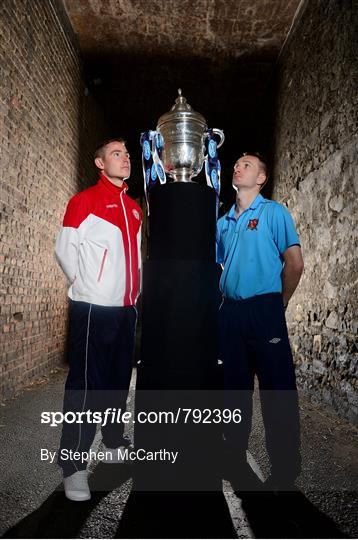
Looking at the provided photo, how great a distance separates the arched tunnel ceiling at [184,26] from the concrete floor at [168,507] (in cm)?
554

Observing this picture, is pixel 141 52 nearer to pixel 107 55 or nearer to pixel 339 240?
pixel 107 55

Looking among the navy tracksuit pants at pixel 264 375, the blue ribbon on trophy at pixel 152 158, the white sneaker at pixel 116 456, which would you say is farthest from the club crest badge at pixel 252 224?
the white sneaker at pixel 116 456

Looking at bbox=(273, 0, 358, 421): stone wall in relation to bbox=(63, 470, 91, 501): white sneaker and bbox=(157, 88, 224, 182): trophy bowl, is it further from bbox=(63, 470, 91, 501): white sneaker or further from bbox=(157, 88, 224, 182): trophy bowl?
bbox=(63, 470, 91, 501): white sneaker

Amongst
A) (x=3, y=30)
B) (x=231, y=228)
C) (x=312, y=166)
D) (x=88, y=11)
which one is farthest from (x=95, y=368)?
(x=88, y=11)

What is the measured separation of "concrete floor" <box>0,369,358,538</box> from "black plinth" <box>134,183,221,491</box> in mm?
121

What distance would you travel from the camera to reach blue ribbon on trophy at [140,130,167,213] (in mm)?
2188

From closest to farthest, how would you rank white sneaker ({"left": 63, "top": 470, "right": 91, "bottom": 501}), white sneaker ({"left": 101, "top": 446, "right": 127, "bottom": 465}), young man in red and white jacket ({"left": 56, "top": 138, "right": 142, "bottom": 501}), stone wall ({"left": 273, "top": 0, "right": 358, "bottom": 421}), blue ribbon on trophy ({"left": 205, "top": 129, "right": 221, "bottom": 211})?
white sneaker ({"left": 63, "top": 470, "right": 91, "bottom": 501}), young man in red and white jacket ({"left": 56, "top": 138, "right": 142, "bottom": 501}), blue ribbon on trophy ({"left": 205, "top": 129, "right": 221, "bottom": 211}), white sneaker ({"left": 101, "top": 446, "right": 127, "bottom": 465}), stone wall ({"left": 273, "top": 0, "right": 358, "bottom": 421})

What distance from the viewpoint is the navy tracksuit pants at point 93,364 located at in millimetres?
2084

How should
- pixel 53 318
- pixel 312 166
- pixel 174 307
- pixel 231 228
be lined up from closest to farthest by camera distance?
pixel 174 307 → pixel 231 228 → pixel 312 166 → pixel 53 318

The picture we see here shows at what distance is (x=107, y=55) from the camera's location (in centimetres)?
676

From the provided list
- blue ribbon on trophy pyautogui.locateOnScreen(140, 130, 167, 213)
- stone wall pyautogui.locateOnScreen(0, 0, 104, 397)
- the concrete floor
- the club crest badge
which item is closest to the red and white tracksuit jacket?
blue ribbon on trophy pyautogui.locateOnScreen(140, 130, 167, 213)

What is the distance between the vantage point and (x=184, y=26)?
6020mm

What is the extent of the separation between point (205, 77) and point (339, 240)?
4.78m

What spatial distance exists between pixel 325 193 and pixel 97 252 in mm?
3114
